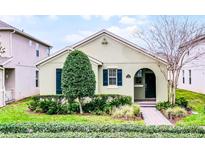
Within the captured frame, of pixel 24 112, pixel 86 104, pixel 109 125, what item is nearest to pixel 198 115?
pixel 109 125

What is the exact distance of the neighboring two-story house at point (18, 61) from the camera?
10.7 meters

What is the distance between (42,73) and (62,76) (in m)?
1.03

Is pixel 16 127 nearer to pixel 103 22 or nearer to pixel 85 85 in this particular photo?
pixel 85 85

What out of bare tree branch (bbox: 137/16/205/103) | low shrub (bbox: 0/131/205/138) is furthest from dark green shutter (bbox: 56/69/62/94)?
bare tree branch (bbox: 137/16/205/103)

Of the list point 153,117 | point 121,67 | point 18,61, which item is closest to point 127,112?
point 153,117

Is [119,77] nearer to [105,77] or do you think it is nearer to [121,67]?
[121,67]

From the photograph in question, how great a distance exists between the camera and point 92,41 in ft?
40.1

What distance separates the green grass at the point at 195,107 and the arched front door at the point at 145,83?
6.22 feet

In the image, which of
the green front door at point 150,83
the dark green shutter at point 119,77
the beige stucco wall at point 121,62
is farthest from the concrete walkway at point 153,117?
the dark green shutter at point 119,77

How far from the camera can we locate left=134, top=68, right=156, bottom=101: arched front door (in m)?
12.5

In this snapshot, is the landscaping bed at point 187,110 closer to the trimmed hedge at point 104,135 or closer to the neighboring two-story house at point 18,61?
the trimmed hedge at point 104,135

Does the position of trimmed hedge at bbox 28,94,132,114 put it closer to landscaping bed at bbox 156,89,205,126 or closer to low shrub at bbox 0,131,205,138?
landscaping bed at bbox 156,89,205,126

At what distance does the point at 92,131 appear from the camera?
938 cm
